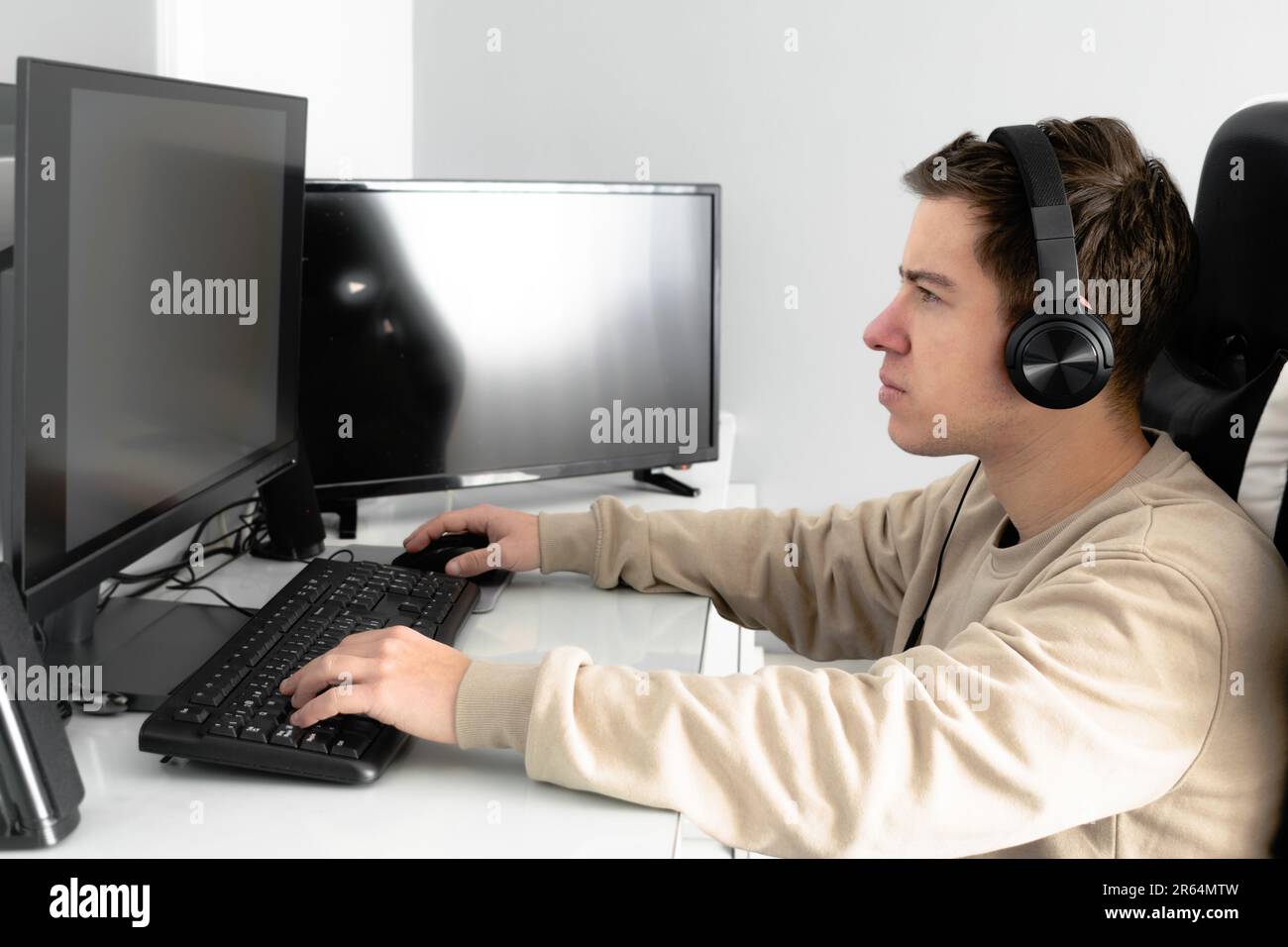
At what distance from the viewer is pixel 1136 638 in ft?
2.67

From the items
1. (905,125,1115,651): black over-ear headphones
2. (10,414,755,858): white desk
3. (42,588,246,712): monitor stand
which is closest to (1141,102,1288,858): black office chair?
(905,125,1115,651): black over-ear headphones

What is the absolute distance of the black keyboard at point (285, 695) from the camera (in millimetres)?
810

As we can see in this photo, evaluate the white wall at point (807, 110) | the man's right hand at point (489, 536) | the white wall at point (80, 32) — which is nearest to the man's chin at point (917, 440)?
the man's right hand at point (489, 536)

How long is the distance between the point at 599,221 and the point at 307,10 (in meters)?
0.53

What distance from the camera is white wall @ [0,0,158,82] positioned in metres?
1.16

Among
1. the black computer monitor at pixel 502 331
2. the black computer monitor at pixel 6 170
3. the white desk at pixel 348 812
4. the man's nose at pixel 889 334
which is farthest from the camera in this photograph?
the black computer monitor at pixel 502 331

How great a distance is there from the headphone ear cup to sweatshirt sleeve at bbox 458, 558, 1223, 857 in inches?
7.1

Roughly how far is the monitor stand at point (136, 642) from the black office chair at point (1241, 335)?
2.66ft

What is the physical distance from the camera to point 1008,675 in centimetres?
80

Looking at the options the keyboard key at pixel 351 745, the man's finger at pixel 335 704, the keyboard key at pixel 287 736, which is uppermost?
the man's finger at pixel 335 704

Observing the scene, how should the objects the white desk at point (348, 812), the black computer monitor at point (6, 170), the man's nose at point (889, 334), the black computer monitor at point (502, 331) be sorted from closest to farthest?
the white desk at point (348, 812) < the black computer monitor at point (6, 170) < the man's nose at point (889, 334) < the black computer monitor at point (502, 331)

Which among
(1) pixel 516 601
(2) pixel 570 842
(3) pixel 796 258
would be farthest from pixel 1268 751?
(3) pixel 796 258

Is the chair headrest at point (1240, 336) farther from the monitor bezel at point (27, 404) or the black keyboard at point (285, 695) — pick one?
the monitor bezel at point (27, 404)
